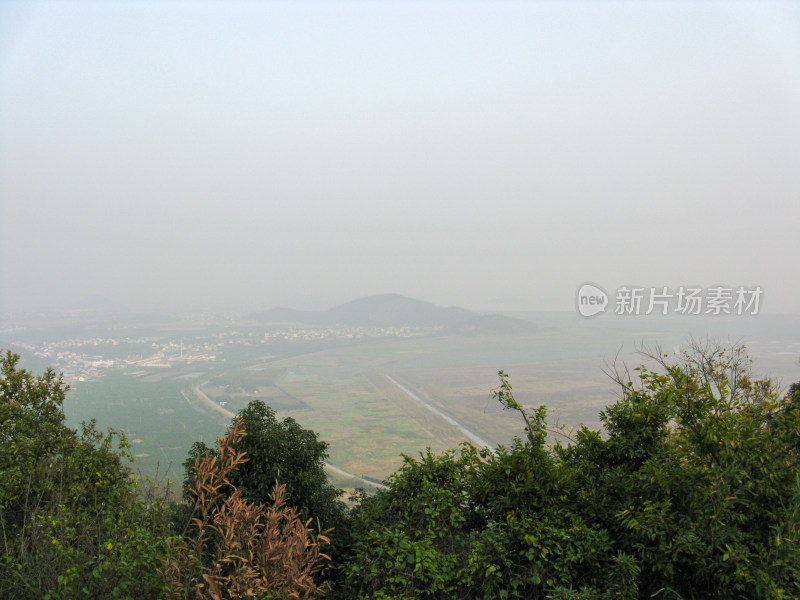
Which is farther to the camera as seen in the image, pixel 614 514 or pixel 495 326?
pixel 495 326

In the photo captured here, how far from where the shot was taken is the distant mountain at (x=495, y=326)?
73.2 meters

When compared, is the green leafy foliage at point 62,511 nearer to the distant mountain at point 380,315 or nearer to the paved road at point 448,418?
the paved road at point 448,418

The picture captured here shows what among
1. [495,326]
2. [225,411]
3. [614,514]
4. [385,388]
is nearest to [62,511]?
[614,514]

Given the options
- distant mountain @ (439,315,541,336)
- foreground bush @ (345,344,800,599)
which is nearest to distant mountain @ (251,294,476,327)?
distant mountain @ (439,315,541,336)

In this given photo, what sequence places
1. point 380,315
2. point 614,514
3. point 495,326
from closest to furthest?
1. point 614,514
2. point 495,326
3. point 380,315

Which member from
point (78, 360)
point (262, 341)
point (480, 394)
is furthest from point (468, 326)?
point (78, 360)

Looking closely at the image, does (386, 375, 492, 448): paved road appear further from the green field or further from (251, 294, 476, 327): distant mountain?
(251, 294, 476, 327): distant mountain

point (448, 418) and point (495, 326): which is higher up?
point (495, 326)

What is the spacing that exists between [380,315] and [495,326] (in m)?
31.0

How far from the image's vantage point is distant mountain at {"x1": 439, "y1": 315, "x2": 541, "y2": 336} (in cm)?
7319

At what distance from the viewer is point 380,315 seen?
325 feet

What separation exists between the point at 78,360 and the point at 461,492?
64.7 metres

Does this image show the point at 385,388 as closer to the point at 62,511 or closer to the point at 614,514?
the point at 62,511

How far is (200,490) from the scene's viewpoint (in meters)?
3.10
